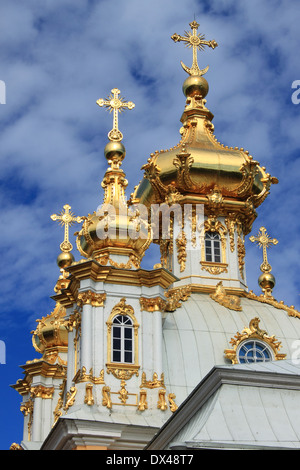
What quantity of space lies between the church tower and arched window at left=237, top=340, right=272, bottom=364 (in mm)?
44

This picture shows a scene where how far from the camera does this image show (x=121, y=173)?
30.8 metres

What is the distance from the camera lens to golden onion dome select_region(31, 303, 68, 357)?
35.9 meters

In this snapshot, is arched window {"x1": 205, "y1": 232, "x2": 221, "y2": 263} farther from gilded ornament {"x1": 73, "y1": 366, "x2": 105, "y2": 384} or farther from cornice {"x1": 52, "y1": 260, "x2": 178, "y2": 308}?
gilded ornament {"x1": 73, "y1": 366, "x2": 105, "y2": 384}

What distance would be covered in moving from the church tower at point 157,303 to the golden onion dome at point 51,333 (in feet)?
0.15

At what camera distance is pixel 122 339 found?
91.2 feet

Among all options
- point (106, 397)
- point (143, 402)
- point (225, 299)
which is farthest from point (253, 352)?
point (106, 397)

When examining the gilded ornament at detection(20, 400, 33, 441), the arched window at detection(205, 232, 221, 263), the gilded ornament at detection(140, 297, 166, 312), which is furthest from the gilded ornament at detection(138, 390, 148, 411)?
the gilded ornament at detection(20, 400, 33, 441)

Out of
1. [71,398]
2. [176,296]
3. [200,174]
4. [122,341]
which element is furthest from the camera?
[200,174]

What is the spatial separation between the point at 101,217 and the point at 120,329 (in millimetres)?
3234

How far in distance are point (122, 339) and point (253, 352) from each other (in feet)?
13.4

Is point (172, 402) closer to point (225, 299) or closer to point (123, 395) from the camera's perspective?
point (123, 395)
